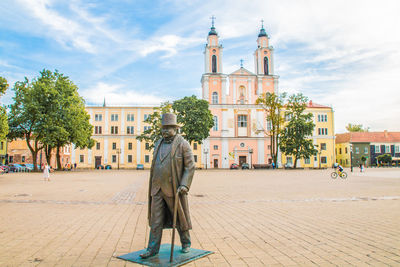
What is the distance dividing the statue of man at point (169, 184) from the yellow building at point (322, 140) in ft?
209

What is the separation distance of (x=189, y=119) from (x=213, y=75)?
1750 cm

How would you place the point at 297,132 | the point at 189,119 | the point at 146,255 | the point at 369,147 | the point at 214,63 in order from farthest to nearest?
the point at 369,147 → the point at 214,63 → the point at 297,132 → the point at 189,119 → the point at 146,255

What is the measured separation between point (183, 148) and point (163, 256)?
1.65 metres

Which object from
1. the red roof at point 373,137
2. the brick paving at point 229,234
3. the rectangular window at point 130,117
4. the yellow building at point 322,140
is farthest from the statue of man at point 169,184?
the red roof at point 373,137

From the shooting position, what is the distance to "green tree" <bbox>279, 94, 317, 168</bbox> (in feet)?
179

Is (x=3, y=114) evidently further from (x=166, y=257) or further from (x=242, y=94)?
(x=242, y=94)

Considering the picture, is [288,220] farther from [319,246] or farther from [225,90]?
[225,90]

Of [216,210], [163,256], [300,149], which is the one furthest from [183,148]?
[300,149]

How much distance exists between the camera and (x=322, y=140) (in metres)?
68.9

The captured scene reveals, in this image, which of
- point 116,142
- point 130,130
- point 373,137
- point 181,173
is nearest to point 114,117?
point 130,130

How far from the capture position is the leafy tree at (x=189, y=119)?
166 ft

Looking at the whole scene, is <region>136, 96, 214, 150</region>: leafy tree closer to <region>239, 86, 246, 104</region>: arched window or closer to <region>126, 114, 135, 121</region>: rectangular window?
<region>239, 86, 246, 104</region>: arched window

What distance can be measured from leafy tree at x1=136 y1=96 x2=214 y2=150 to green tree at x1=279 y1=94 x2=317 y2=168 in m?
13.9

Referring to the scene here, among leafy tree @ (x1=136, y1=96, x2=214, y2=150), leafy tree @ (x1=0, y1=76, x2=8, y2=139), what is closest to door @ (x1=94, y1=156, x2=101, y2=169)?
leafy tree @ (x1=136, y1=96, x2=214, y2=150)
